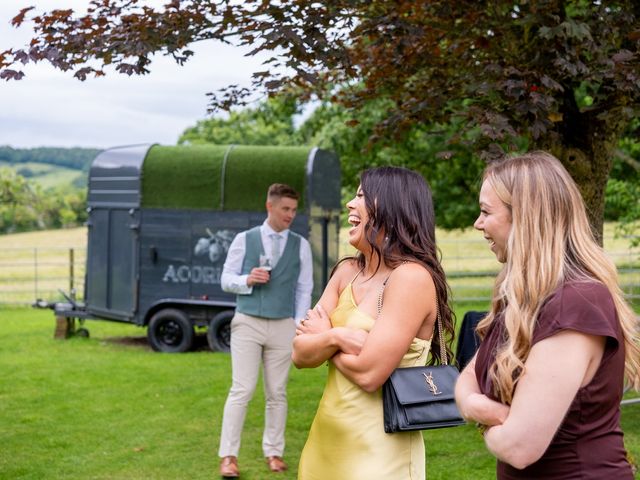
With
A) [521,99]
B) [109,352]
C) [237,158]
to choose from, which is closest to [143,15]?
[521,99]

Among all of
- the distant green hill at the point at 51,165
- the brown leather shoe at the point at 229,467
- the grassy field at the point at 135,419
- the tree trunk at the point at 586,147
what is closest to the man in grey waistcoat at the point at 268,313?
the brown leather shoe at the point at 229,467

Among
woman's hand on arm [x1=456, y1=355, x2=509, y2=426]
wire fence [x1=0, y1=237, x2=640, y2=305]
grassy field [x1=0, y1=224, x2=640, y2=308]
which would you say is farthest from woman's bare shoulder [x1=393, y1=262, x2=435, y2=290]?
wire fence [x1=0, y1=237, x2=640, y2=305]

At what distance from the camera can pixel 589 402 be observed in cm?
233

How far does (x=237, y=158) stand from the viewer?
14.2 m

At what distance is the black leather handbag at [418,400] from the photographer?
3215mm

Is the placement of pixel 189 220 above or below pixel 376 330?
above

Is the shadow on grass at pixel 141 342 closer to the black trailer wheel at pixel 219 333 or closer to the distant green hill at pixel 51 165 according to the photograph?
the black trailer wheel at pixel 219 333

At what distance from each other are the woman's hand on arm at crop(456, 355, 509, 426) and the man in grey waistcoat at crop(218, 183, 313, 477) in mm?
4241

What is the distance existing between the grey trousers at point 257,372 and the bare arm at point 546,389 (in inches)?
178

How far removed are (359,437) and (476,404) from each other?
0.90 metres

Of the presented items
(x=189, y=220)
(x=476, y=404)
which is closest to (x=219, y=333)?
(x=189, y=220)

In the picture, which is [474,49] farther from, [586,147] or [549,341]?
[549,341]

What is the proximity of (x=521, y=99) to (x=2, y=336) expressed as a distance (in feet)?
43.9

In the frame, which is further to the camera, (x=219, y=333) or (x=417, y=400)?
(x=219, y=333)
